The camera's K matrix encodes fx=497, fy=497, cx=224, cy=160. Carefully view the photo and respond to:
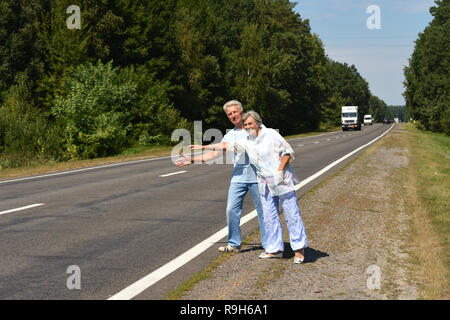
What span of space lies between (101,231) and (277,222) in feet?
9.44

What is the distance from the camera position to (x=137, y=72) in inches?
1559

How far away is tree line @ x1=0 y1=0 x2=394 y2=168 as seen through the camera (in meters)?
25.3

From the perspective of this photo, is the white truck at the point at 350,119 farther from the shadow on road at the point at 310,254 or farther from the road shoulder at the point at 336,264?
the shadow on road at the point at 310,254

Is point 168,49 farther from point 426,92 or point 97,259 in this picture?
point 97,259

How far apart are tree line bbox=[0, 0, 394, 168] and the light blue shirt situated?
17.6 metres

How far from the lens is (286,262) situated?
5.67 metres

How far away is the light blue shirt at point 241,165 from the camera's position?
5.93 meters

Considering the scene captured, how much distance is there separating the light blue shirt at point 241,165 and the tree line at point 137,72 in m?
17.6

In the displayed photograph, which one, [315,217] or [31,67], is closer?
[315,217]

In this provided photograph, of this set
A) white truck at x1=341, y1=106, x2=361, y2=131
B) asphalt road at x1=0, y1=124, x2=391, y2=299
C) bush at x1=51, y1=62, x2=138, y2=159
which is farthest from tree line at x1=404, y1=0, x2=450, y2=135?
asphalt road at x1=0, y1=124, x2=391, y2=299

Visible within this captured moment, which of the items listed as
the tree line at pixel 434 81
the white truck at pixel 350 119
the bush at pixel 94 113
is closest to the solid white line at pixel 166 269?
the bush at pixel 94 113

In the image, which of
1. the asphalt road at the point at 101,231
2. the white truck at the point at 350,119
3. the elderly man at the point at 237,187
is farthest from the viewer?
the white truck at the point at 350,119
